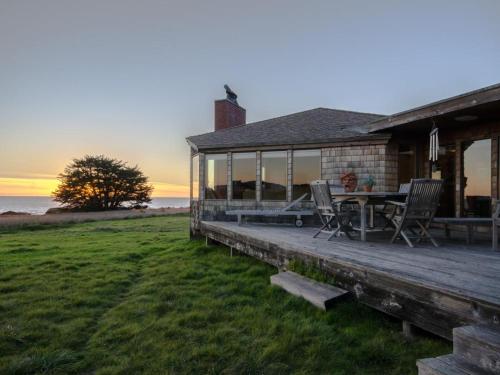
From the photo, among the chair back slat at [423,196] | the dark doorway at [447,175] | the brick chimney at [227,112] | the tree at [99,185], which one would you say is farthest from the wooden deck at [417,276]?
the tree at [99,185]

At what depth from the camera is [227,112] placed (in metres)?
13.1

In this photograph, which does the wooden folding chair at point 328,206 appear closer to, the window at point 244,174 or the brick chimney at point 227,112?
the window at point 244,174

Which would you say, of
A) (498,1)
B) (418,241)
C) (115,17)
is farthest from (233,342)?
(498,1)

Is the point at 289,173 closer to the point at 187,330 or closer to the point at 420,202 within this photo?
the point at 420,202

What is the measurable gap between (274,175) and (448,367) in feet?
23.8

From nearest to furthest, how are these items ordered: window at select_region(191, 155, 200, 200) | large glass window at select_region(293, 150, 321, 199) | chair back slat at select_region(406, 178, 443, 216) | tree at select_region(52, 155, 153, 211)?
chair back slat at select_region(406, 178, 443, 216)
large glass window at select_region(293, 150, 321, 199)
window at select_region(191, 155, 200, 200)
tree at select_region(52, 155, 153, 211)

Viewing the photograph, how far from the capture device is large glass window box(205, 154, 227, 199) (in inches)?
373

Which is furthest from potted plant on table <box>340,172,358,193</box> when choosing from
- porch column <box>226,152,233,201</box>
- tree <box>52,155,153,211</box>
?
tree <box>52,155,153,211</box>

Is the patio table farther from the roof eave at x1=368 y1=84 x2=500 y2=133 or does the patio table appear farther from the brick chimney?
the brick chimney

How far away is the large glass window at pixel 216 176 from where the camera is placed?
A: 31.1ft

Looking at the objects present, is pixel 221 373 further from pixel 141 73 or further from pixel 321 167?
pixel 141 73

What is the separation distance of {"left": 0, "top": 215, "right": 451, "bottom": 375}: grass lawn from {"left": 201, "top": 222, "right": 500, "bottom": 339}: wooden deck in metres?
0.29

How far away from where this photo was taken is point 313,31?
14.2 meters

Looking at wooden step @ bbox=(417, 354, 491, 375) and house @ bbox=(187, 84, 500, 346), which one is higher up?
house @ bbox=(187, 84, 500, 346)
